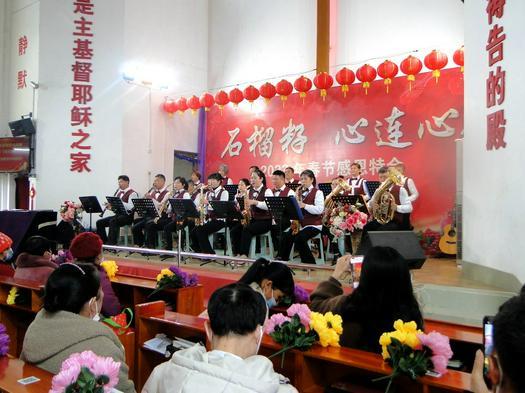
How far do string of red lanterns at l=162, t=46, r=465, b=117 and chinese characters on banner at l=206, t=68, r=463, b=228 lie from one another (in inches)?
7.4

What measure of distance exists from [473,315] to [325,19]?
20.3 ft

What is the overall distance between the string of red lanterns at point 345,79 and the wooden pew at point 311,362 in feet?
17.5

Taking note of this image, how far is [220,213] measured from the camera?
628 cm

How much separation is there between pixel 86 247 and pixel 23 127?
6831 millimetres

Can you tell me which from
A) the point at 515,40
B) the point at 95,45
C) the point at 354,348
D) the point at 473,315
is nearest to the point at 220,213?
the point at 473,315

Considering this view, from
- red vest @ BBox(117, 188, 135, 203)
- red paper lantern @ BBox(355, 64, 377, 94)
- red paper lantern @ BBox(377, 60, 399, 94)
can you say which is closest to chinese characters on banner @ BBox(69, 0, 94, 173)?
red vest @ BBox(117, 188, 135, 203)

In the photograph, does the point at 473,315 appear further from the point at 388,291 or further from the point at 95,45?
the point at 95,45

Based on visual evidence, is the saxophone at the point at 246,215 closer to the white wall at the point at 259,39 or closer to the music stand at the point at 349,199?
the music stand at the point at 349,199

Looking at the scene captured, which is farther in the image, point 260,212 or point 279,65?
point 279,65

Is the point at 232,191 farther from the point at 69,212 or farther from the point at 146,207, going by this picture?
the point at 69,212

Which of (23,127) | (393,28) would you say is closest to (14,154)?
(23,127)

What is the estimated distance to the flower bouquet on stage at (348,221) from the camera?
16.7ft

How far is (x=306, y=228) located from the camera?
19.4 ft

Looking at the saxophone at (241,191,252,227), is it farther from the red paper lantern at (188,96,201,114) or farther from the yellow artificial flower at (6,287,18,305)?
the red paper lantern at (188,96,201,114)
